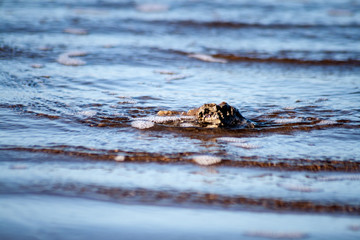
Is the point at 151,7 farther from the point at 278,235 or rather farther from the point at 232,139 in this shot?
the point at 278,235

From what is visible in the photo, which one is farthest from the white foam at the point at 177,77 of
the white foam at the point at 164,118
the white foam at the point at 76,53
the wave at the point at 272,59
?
the white foam at the point at 76,53

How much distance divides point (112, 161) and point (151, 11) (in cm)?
850

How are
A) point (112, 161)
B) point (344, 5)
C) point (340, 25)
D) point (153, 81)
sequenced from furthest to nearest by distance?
point (344, 5) → point (340, 25) → point (153, 81) → point (112, 161)

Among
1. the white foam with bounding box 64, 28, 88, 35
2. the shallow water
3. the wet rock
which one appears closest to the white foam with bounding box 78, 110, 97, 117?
the shallow water

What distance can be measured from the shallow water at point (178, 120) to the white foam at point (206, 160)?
0.04 feet

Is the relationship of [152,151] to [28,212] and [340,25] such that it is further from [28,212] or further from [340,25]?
[340,25]

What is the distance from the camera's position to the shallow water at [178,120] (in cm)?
256

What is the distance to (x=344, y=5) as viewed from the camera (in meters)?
12.6

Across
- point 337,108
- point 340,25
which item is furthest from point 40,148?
point 340,25

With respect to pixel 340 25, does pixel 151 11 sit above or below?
above

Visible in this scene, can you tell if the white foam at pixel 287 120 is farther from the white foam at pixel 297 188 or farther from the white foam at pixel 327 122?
the white foam at pixel 297 188

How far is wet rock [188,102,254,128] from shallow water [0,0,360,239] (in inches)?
3.4

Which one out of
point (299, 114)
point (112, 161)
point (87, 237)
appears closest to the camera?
point (87, 237)

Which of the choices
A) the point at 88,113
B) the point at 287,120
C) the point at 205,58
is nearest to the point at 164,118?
the point at 88,113
